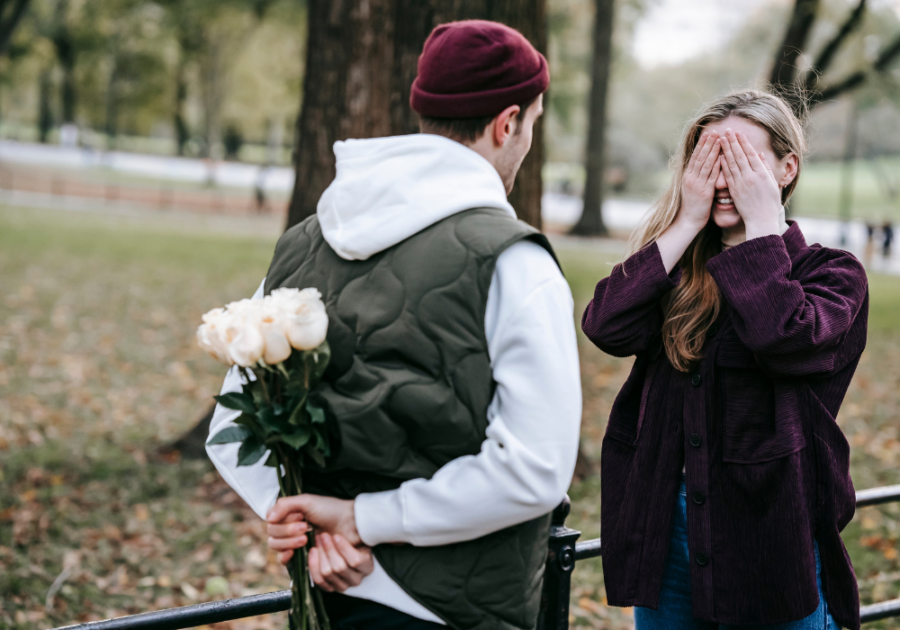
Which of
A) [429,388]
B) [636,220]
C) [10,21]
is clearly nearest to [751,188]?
[429,388]

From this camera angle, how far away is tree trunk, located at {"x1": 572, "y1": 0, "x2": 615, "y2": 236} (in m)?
20.0

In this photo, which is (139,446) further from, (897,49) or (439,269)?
(897,49)

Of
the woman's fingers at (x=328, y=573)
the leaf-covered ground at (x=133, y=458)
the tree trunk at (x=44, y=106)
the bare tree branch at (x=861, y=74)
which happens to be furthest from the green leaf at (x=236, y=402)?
the tree trunk at (x=44, y=106)

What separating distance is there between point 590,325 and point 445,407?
0.73m

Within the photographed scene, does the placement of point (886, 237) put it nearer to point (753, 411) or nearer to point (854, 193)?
point (753, 411)

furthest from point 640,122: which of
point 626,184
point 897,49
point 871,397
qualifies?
point 871,397

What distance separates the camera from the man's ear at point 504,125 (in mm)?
1658

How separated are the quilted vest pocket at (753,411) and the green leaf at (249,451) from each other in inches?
43.8

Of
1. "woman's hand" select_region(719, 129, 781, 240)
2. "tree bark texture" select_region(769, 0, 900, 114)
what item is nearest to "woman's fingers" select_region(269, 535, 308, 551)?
"woman's hand" select_region(719, 129, 781, 240)

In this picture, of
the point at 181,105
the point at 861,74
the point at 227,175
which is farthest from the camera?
the point at 181,105

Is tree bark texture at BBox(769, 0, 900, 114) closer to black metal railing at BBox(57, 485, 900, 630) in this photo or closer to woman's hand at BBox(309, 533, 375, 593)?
black metal railing at BBox(57, 485, 900, 630)

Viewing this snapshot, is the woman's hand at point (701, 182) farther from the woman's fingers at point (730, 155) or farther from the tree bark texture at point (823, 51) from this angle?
the tree bark texture at point (823, 51)

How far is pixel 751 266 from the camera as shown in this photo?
1897 mm

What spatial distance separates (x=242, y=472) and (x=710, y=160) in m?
1.36
